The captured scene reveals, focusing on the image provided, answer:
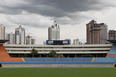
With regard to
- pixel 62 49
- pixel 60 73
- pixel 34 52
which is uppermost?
pixel 62 49

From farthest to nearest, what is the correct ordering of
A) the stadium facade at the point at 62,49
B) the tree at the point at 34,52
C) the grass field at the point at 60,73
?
the stadium facade at the point at 62,49 < the tree at the point at 34,52 < the grass field at the point at 60,73

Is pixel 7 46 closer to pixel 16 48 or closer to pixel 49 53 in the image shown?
pixel 16 48

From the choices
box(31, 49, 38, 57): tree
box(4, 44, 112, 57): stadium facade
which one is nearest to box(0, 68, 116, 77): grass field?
box(31, 49, 38, 57): tree

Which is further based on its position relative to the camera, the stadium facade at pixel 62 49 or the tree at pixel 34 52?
the stadium facade at pixel 62 49

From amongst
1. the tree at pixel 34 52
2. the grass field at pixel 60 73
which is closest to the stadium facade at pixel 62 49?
the tree at pixel 34 52

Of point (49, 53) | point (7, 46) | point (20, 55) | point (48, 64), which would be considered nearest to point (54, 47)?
point (49, 53)

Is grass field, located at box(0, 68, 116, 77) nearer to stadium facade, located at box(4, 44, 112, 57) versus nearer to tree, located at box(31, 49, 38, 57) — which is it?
tree, located at box(31, 49, 38, 57)

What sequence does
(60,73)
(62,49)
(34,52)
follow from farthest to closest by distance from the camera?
(62,49) < (34,52) < (60,73)

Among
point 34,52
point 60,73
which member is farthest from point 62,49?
point 60,73

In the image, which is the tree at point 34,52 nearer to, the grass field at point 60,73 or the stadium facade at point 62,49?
the stadium facade at point 62,49

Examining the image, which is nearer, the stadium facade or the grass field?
the grass field

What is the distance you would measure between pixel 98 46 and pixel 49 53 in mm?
25191

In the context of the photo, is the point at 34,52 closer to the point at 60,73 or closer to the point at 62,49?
the point at 62,49

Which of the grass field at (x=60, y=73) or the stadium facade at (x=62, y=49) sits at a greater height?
the stadium facade at (x=62, y=49)
